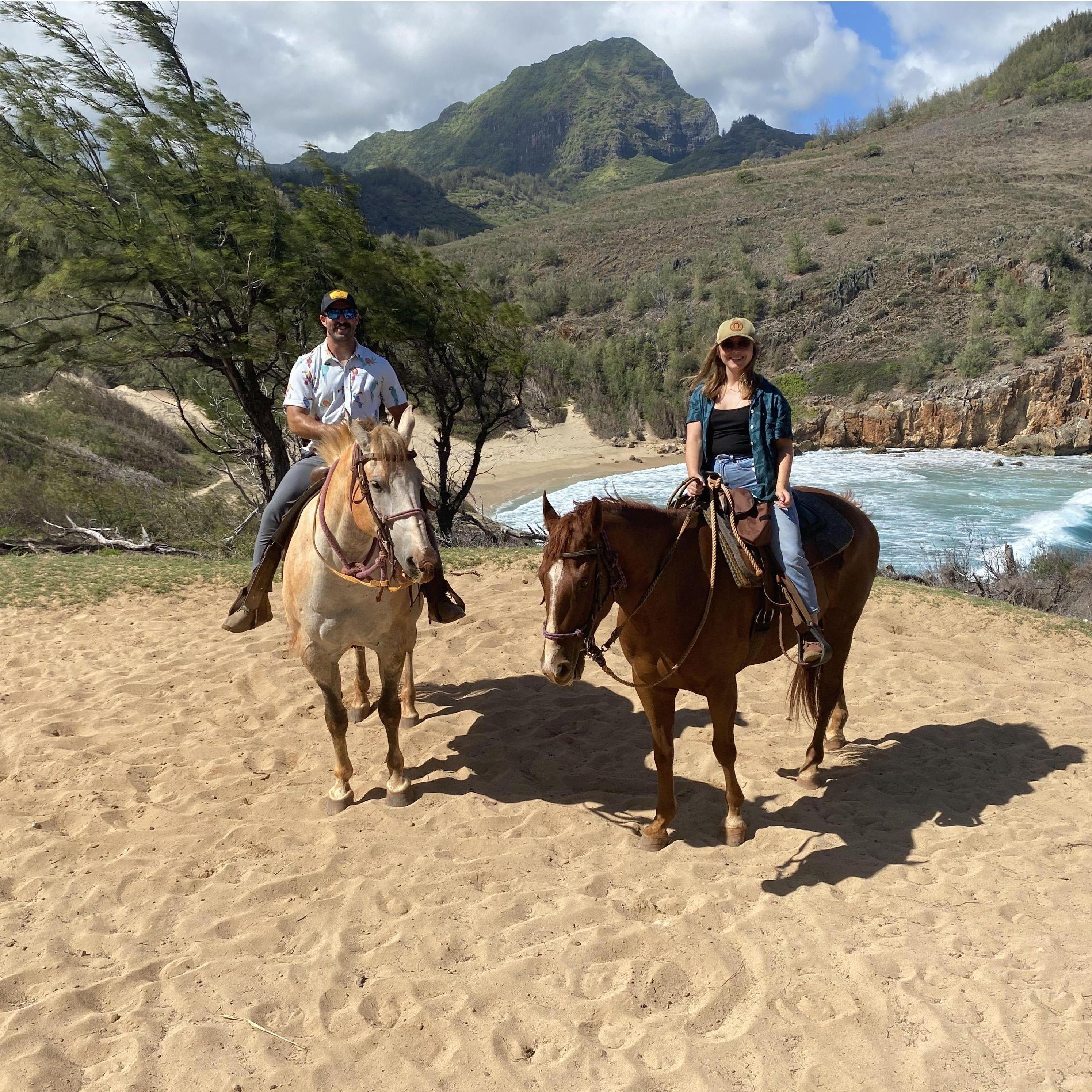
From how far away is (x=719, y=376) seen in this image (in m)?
4.41

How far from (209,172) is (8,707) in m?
8.60

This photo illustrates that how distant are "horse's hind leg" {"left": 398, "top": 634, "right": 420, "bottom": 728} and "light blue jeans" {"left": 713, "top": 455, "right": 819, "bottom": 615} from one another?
9.74 feet

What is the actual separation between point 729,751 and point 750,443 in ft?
5.86

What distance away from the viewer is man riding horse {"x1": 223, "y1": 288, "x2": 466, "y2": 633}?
4723mm

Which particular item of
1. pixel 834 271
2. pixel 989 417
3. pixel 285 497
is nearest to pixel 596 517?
pixel 285 497

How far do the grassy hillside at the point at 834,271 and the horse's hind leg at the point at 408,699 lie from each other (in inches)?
941

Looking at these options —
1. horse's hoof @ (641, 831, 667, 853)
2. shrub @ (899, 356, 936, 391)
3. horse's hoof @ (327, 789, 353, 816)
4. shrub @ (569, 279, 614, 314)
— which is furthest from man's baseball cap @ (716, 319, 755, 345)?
shrub @ (569, 279, 614, 314)

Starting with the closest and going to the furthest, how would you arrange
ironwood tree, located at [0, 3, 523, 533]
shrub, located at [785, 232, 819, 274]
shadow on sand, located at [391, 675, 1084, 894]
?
shadow on sand, located at [391, 675, 1084, 894] → ironwood tree, located at [0, 3, 523, 533] → shrub, located at [785, 232, 819, 274]

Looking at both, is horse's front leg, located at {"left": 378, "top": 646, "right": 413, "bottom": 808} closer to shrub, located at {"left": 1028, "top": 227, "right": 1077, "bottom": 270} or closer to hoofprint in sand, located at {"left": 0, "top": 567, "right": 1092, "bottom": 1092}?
hoofprint in sand, located at {"left": 0, "top": 567, "right": 1092, "bottom": 1092}

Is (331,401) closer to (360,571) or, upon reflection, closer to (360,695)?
(360,571)

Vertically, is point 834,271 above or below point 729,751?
above

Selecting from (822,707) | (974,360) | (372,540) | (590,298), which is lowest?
(822,707)

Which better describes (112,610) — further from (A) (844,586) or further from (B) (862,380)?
(B) (862,380)

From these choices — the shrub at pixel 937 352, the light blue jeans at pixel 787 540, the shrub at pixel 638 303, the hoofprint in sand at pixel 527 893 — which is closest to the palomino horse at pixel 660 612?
the light blue jeans at pixel 787 540
